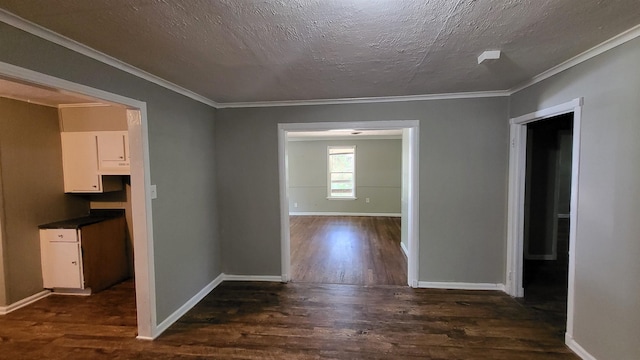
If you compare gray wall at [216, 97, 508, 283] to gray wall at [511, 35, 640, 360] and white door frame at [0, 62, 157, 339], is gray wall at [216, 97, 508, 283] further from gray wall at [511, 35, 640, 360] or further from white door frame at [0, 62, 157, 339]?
white door frame at [0, 62, 157, 339]

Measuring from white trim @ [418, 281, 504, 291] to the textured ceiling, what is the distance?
2301 mm

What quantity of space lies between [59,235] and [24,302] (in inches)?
30.1

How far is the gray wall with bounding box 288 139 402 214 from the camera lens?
833 cm

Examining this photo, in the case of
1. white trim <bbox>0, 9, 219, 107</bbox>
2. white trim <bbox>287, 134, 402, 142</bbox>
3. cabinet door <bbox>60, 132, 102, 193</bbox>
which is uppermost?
white trim <bbox>287, 134, 402, 142</bbox>

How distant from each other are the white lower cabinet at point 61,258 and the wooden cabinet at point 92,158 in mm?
561

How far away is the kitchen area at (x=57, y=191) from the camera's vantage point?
3.06 m

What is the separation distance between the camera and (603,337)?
6.61 ft

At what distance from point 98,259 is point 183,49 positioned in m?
3.03

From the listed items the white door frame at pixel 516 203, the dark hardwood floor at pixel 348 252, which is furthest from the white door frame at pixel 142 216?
the white door frame at pixel 516 203

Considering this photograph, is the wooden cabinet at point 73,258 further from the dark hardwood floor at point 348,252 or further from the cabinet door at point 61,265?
the dark hardwood floor at point 348,252

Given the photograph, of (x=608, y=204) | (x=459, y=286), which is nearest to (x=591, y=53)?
(x=608, y=204)

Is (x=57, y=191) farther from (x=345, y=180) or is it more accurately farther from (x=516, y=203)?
(x=345, y=180)

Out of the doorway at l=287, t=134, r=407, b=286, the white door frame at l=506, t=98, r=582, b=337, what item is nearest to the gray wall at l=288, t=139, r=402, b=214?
the doorway at l=287, t=134, r=407, b=286

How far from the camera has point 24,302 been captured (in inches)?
125
